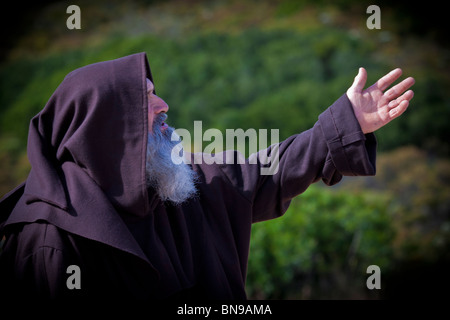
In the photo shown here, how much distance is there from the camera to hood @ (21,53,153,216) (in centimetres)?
234

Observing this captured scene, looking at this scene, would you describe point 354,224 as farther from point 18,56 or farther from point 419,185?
point 18,56

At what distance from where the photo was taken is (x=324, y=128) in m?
2.64

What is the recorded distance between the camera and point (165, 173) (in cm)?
263

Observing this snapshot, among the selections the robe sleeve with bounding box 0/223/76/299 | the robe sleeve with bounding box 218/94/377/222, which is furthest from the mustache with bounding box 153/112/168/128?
the robe sleeve with bounding box 0/223/76/299

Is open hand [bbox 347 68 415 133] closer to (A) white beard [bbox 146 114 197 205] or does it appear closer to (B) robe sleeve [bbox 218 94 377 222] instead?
(B) robe sleeve [bbox 218 94 377 222]

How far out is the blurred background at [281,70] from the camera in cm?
657

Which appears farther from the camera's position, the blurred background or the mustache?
the blurred background

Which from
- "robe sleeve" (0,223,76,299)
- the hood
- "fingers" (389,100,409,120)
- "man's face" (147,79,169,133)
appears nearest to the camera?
"robe sleeve" (0,223,76,299)

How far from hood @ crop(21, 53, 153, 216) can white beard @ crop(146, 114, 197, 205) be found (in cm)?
20

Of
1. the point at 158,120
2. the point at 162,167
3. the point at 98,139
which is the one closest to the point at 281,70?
the point at 158,120

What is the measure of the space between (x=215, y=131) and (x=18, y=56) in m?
3.61

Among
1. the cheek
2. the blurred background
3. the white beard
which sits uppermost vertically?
the blurred background
